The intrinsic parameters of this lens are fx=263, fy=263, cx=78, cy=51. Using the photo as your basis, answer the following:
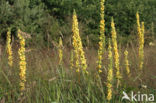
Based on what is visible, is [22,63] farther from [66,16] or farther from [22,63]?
[66,16]

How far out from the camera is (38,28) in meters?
9.83

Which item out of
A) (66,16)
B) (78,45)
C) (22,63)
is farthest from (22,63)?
(66,16)

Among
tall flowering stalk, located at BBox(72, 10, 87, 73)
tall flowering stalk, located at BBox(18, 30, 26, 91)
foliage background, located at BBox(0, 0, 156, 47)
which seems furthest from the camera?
foliage background, located at BBox(0, 0, 156, 47)

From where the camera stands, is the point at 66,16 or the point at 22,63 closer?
the point at 22,63

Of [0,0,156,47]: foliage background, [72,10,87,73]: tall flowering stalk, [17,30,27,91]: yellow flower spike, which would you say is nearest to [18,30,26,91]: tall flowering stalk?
[17,30,27,91]: yellow flower spike

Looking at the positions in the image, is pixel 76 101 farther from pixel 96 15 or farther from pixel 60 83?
pixel 96 15

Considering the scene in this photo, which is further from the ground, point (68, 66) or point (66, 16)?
point (66, 16)

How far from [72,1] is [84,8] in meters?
0.57

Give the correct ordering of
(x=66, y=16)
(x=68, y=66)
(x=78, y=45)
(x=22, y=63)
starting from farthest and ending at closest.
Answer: (x=66, y=16)
(x=68, y=66)
(x=78, y=45)
(x=22, y=63)

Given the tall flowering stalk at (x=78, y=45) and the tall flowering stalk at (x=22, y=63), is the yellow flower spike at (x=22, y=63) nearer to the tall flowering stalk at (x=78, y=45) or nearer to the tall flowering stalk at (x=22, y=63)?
the tall flowering stalk at (x=22, y=63)

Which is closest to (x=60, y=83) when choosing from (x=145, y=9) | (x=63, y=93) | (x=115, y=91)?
(x=63, y=93)

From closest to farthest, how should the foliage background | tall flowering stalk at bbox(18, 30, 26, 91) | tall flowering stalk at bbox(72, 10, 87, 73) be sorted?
tall flowering stalk at bbox(18, 30, 26, 91)
tall flowering stalk at bbox(72, 10, 87, 73)
the foliage background

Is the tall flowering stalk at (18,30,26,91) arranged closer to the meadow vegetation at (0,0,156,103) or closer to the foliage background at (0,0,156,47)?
the meadow vegetation at (0,0,156,103)

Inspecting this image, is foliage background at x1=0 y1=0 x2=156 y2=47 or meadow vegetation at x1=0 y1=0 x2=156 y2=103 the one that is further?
foliage background at x1=0 y1=0 x2=156 y2=47
